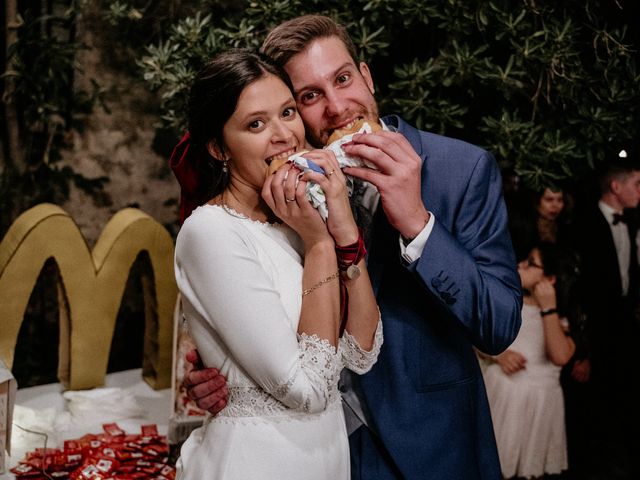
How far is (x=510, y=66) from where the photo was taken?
9.93 feet

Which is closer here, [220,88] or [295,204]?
[295,204]

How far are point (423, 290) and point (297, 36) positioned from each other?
0.75m

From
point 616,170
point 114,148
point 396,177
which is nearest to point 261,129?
point 396,177

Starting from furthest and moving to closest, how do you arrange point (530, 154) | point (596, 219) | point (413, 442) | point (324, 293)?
point (596, 219)
point (530, 154)
point (413, 442)
point (324, 293)

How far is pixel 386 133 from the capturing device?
5.30 ft

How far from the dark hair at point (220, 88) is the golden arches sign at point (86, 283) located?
1.56 metres

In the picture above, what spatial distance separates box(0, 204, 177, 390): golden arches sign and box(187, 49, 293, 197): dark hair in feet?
5.13

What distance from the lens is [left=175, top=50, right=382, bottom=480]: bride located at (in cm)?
148

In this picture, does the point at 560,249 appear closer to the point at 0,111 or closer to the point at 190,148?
the point at 190,148

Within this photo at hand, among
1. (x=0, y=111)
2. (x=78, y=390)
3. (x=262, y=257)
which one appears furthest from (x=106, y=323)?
(x=262, y=257)

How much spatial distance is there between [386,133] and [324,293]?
38 centimetres

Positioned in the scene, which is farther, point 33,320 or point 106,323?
point 33,320

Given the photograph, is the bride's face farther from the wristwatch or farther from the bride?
the wristwatch

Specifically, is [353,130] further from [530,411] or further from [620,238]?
[620,238]
